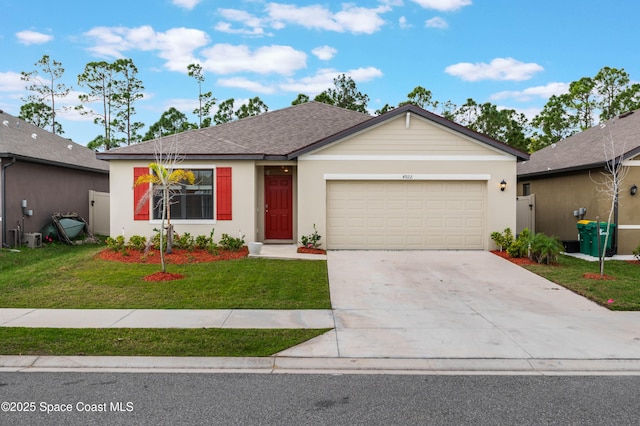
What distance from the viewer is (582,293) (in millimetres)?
8695

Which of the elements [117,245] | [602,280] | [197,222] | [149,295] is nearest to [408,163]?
[602,280]

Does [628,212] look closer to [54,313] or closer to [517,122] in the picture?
[54,313]

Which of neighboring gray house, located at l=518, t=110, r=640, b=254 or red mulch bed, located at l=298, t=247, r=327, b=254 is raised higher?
neighboring gray house, located at l=518, t=110, r=640, b=254

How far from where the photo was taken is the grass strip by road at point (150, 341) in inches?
213

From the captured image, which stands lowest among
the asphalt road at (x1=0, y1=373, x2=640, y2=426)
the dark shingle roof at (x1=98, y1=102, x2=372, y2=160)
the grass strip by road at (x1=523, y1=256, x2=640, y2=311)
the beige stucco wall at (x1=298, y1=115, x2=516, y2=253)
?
the asphalt road at (x1=0, y1=373, x2=640, y2=426)

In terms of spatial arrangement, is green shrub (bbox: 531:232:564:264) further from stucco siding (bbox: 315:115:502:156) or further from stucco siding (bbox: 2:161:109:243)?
stucco siding (bbox: 2:161:109:243)

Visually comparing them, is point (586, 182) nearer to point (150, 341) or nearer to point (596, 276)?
point (596, 276)

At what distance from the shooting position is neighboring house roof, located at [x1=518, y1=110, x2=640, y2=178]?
13955mm

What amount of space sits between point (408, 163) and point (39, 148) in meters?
13.8

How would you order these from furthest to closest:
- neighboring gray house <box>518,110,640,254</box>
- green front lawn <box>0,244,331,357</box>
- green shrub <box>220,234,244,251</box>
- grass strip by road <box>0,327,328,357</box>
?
neighboring gray house <box>518,110,640,254</box> → green shrub <box>220,234,244,251</box> → green front lawn <box>0,244,331,357</box> → grass strip by road <box>0,327,328,357</box>

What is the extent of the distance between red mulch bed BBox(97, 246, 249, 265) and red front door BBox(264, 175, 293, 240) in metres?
2.26

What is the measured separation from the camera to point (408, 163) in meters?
14.0

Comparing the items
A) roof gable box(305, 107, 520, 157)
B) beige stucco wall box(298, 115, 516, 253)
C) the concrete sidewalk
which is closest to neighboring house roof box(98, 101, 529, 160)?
roof gable box(305, 107, 520, 157)

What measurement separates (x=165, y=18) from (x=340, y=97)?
2331 cm
